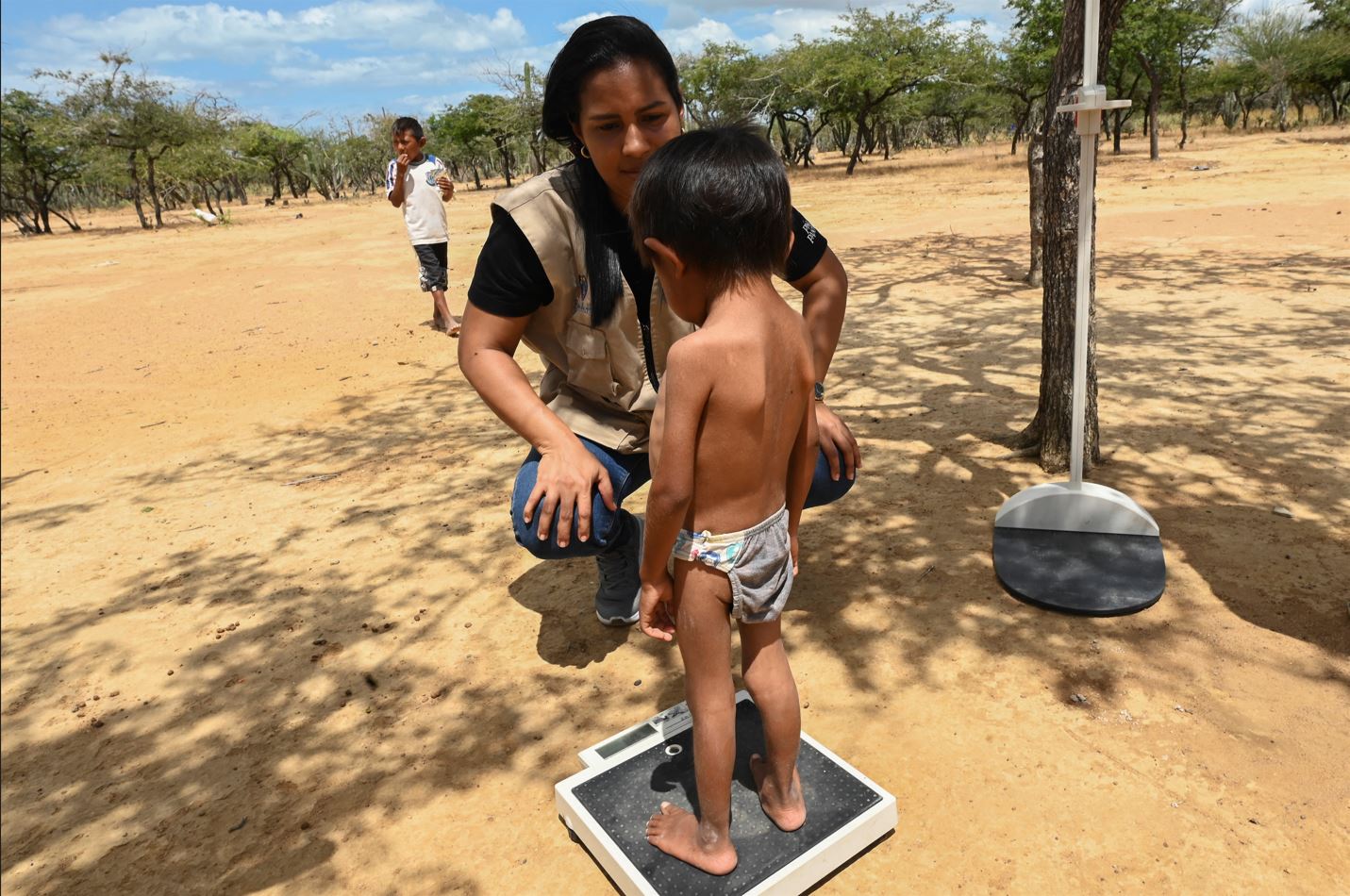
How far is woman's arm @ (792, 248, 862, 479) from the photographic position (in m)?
2.27

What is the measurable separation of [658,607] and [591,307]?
0.99m

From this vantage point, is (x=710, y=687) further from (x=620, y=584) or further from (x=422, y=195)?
(x=422, y=195)

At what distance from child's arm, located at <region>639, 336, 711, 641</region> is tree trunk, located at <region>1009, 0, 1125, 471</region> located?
2.36 m

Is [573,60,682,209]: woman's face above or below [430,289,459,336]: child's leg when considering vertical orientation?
above

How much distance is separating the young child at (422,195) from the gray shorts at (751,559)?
6256mm

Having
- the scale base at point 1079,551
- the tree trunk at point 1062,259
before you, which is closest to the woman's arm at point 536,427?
the scale base at point 1079,551

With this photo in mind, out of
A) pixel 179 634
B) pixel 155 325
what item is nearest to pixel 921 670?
pixel 179 634

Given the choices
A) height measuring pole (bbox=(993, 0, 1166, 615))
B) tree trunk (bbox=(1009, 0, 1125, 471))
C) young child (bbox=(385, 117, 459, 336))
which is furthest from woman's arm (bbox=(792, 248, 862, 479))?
young child (bbox=(385, 117, 459, 336))

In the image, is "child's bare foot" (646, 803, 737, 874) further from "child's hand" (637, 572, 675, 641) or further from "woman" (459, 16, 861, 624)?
"woman" (459, 16, 861, 624)

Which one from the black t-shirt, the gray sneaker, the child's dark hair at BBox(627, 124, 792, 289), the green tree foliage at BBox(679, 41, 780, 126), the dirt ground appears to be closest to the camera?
the child's dark hair at BBox(627, 124, 792, 289)

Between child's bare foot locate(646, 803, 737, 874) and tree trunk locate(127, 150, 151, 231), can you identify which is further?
tree trunk locate(127, 150, 151, 231)

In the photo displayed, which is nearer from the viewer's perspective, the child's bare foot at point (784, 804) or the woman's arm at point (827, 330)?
the child's bare foot at point (784, 804)

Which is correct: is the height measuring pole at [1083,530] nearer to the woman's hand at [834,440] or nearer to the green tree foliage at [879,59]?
the woman's hand at [834,440]

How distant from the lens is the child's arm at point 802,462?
5.57ft
